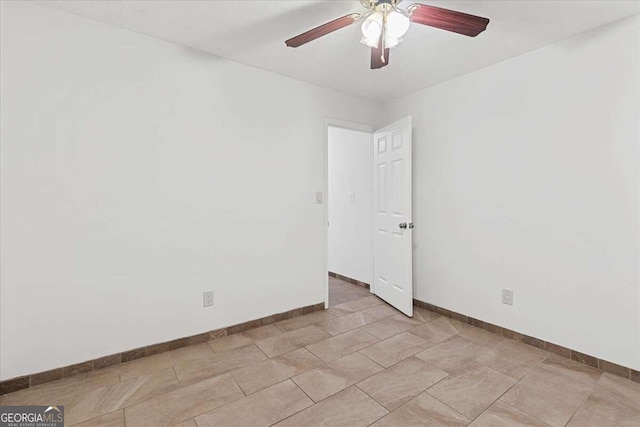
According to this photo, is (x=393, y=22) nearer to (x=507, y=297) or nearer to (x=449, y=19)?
(x=449, y=19)

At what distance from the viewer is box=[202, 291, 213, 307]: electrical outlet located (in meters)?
2.58

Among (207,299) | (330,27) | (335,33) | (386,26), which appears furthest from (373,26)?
(207,299)

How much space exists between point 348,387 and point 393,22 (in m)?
2.13

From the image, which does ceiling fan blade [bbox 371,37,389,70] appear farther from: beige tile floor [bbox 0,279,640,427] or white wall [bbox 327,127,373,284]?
beige tile floor [bbox 0,279,640,427]

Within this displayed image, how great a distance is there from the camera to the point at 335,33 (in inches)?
87.9

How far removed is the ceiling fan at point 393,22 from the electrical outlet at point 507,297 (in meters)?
2.08

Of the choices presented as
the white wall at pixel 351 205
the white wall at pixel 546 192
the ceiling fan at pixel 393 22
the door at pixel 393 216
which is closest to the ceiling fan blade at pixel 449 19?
the ceiling fan at pixel 393 22

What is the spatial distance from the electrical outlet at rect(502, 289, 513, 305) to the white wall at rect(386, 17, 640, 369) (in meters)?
0.04

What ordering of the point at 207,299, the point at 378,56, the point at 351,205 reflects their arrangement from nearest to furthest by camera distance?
the point at 378,56, the point at 207,299, the point at 351,205

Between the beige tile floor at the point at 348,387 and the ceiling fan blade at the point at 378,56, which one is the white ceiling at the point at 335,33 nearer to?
the ceiling fan blade at the point at 378,56

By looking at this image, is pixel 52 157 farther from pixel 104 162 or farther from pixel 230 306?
pixel 230 306

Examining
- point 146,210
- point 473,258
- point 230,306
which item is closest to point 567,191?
point 473,258

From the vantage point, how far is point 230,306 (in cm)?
272

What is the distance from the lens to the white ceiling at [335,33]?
6.29 ft
